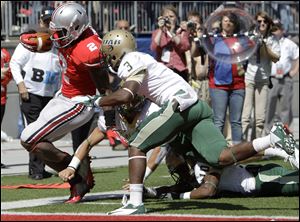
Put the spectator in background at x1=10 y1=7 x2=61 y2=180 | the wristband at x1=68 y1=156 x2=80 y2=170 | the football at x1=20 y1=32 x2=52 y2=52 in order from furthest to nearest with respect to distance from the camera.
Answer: the spectator in background at x1=10 y1=7 x2=61 y2=180
the football at x1=20 y1=32 x2=52 y2=52
the wristband at x1=68 y1=156 x2=80 y2=170

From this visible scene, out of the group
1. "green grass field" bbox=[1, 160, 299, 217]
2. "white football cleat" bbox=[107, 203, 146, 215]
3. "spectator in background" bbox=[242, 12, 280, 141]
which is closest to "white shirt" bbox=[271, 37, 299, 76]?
"spectator in background" bbox=[242, 12, 280, 141]

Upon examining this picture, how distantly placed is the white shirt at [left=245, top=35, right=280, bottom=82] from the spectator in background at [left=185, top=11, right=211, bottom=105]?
695 millimetres

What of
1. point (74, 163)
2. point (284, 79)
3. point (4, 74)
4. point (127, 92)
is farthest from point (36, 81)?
point (284, 79)

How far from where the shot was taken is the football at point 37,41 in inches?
463

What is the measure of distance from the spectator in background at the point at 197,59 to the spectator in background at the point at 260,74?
768 mm

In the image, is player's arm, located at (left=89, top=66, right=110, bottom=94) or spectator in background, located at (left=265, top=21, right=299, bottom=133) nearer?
player's arm, located at (left=89, top=66, right=110, bottom=94)

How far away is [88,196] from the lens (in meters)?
11.8

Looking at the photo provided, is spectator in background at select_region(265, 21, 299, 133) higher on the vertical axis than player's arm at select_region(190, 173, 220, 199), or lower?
lower

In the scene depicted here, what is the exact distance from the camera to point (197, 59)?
17734 millimetres

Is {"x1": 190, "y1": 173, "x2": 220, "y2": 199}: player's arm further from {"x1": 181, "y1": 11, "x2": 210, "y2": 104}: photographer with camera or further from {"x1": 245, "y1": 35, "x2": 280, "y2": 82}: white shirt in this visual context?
{"x1": 245, "y1": 35, "x2": 280, "y2": 82}: white shirt

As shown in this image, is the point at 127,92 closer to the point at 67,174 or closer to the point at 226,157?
the point at 226,157

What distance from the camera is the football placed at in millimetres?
11750

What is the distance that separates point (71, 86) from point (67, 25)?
64cm

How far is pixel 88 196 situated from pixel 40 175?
2.59 m
